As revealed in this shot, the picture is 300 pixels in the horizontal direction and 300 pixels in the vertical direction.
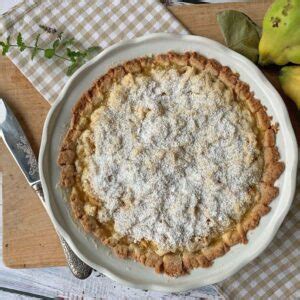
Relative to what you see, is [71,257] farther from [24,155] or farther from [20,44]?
[20,44]

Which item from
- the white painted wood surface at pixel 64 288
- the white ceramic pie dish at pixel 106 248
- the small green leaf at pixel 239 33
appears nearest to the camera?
the white ceramic pie dish at pixel 106 248

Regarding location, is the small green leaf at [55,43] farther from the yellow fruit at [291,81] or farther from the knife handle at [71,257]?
the yellow fruit at [291,81]

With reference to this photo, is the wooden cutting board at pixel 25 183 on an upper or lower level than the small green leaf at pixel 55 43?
lower

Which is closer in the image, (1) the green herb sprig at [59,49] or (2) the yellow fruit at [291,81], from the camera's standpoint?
(2) the yellow fruit at [291,81]

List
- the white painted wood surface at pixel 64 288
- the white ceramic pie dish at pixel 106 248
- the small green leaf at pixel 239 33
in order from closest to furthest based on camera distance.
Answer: the white ceramic pie dish at pixel 106 248, the small green leaf at pixel 239 33, the white painted wood surface at pixel 64 288

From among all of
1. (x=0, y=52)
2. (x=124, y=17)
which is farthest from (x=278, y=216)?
(x=0, y=52)

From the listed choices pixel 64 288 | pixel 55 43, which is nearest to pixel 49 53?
pixel 55 43

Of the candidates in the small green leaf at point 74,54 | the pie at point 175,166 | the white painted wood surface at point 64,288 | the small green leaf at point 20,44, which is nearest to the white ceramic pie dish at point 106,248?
the pie at point 175,166

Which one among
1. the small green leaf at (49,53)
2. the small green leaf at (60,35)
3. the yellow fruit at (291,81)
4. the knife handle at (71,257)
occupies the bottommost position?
the knife handle at (71,257)
